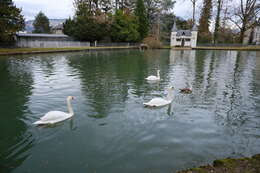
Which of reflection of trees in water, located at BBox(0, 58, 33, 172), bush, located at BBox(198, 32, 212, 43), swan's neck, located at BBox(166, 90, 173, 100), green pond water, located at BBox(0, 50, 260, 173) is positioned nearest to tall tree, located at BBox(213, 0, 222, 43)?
bush, located at BBox(198, 32, 212, 43)

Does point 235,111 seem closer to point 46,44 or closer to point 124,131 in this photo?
point 124,131

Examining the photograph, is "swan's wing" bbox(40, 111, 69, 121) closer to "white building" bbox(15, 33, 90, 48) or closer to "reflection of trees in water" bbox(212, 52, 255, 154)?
"reflection of trees in water" bbox(212, 52, 255, 154)

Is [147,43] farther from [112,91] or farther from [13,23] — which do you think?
[112,91]

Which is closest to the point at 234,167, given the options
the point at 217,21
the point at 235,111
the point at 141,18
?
the point at 235,111

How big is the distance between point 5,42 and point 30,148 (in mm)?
37640

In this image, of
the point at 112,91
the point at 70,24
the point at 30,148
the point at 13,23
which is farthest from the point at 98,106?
Result: the point at 70,24

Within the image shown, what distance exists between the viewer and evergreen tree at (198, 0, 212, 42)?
58.8 m

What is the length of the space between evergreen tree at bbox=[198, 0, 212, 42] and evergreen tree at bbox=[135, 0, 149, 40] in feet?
58.3

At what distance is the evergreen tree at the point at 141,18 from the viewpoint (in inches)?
2178

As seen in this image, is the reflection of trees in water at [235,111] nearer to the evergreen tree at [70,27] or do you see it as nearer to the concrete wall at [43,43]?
the concrete wall at [43,43]

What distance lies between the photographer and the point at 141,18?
56250 mm

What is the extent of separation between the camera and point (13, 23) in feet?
101

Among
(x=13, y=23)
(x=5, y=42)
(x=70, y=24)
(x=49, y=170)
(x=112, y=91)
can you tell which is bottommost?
(x=49, y=170)

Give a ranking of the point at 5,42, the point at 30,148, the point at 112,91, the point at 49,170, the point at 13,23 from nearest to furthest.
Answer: the point at 49,170 < the point at 30,148 < the point at 112,91 < the point at 13,23 < the point at 5,42
